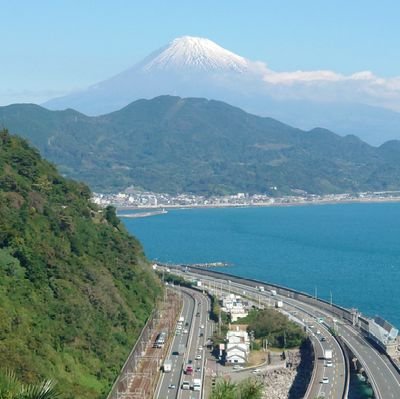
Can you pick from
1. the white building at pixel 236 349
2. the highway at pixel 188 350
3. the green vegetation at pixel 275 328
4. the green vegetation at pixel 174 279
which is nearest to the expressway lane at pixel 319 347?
the green vegetation at pixel 275 328

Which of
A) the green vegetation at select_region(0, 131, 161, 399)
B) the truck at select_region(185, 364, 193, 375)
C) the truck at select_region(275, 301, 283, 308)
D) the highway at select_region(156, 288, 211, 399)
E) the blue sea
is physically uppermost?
the green vegetation at select_region(0, 131, 161, 399)

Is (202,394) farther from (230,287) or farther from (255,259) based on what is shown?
(255,259)

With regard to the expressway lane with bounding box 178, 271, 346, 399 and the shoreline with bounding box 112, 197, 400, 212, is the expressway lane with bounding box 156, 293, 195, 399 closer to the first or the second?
the expressway lane with bounding box 178, 271, 346, 399

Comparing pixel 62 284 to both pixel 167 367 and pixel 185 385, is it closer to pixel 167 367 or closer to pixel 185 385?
pixel 167 367

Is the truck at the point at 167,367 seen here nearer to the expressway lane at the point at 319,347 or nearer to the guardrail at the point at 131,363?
the guardrail at the point at 131,363

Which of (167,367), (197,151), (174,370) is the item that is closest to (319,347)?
(174,370)

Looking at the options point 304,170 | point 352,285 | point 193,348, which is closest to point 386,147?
point 304,170

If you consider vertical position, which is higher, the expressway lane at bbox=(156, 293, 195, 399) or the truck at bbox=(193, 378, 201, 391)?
the truck at bbox=(193, 378, 201, 391)

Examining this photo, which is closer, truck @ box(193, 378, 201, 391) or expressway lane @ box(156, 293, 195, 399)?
expressway lane @ box(156, 293, 195, 399)

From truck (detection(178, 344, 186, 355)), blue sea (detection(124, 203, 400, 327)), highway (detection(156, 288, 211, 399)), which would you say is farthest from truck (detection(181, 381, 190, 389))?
blue sea (detection(124, 203, 400, 327))
